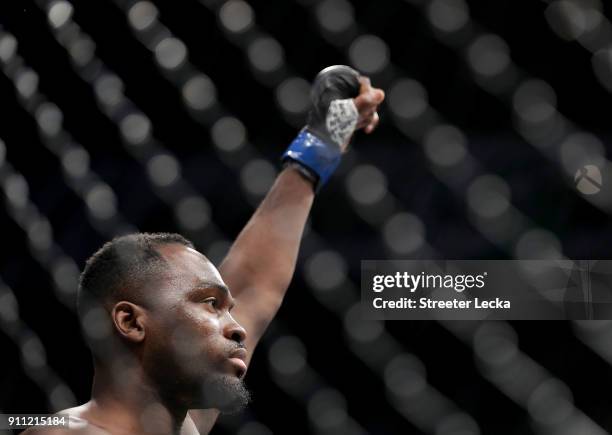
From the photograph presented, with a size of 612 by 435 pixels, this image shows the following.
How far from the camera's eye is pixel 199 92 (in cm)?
288

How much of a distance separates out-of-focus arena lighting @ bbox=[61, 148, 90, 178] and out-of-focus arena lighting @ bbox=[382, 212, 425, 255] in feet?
3.49

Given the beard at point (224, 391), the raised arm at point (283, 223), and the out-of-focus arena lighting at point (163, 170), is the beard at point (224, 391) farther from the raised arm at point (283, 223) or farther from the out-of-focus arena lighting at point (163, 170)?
the out-of-focus arena lighting at point (163, 170)

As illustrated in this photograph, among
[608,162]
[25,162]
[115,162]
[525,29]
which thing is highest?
[525,29]

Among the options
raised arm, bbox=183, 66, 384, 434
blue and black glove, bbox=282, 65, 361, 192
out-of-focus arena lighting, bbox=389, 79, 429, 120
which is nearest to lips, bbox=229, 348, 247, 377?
raised arm, bbox=183, 66, 384, 434

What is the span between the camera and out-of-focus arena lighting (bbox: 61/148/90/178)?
2470 mm

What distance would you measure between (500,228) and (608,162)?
1.35 ft

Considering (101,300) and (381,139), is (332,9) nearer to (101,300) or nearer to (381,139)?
(381,139)

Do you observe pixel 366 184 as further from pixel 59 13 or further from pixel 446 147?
pixel 59 13

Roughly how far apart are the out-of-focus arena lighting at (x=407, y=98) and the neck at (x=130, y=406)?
1719mm

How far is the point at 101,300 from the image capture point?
5.38 ft

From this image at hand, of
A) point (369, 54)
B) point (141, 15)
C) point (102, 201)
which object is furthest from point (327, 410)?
point (141, 15)

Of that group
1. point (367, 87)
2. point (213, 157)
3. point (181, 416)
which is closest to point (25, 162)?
point (213, 157)

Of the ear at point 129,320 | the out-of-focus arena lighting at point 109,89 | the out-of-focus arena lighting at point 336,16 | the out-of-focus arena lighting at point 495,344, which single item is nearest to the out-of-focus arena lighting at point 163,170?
the out-of-focus arena lighting at point 109,89

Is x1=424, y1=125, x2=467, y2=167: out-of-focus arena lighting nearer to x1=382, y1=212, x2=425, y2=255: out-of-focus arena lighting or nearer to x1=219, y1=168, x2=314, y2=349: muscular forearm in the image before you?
x1=382, y1=212, x2=425, y2=255: out-of-focus arena lighting
